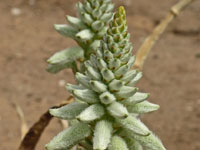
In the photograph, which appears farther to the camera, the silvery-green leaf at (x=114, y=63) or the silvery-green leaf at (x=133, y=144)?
the silvery-green leaf at (x=133, y=144)

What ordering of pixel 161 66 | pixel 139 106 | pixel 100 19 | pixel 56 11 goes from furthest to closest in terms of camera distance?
pixel 56 11 → pixel 161 66 → pixel 100 19 → pixel 139 106

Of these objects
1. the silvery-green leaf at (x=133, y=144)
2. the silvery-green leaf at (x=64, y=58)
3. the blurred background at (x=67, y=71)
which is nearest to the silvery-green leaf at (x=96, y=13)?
the silvery-green leaf at (x=64, y=58)

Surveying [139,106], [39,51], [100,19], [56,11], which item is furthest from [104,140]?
[56,11]

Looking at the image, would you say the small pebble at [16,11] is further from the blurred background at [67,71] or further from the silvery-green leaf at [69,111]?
the silvery-green leaf at [69,111]

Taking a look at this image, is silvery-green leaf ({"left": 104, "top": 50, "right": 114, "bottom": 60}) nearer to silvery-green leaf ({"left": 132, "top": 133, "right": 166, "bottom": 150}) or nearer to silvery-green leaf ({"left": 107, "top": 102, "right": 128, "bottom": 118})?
silvery-green leaf ({"left": 107, "top": 102, "right": 128, "bottom": 118})

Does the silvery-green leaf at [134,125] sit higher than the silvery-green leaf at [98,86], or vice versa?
the silvery-green leaf at [98,86]

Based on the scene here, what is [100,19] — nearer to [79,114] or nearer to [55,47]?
[79,114]
